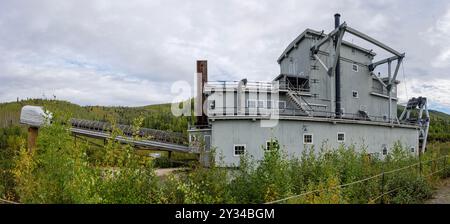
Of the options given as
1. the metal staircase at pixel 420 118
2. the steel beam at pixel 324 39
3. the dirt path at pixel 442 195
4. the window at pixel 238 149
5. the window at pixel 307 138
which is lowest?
the dirt path at pixel 442 195

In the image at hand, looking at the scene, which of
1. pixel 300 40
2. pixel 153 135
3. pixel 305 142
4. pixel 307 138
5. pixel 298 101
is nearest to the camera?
pixel 305 142

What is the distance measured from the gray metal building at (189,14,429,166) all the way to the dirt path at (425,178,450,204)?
20.7 feet

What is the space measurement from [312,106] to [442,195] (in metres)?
17.5

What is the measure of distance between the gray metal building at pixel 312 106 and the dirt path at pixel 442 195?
630cm

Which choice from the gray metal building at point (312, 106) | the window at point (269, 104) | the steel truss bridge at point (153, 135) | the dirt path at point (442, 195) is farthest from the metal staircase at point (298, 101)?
the dirt path at point (442, 195)

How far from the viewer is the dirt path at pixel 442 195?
10.4 metres

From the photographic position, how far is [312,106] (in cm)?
2828

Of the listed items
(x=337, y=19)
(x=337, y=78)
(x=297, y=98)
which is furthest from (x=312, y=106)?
(x=337, y=19)

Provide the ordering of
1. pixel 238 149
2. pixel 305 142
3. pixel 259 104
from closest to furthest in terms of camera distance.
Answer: pixel 238 149 < pixel 305 142 < pixel 259 104

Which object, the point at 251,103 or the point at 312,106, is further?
the point at 312,106

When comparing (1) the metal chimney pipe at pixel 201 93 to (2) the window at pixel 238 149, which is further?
(1) the metal chimney pipe at pixel 201 93

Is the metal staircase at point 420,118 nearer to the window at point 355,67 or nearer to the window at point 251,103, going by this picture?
the window at point 355,67

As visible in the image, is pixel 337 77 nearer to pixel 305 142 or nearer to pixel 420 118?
pixel 305 142
